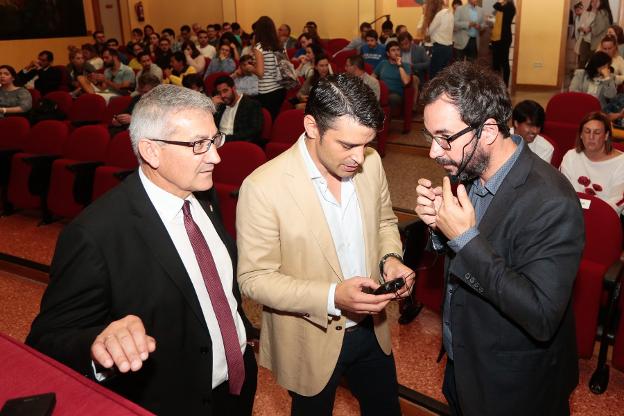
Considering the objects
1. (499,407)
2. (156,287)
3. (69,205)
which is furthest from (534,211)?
(69,205)

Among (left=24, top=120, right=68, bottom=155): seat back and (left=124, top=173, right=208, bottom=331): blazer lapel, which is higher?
(left=124, top=173, right=208, bottom=331): blazer lapel

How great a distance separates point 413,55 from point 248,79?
9.35 ft

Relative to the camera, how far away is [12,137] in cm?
585

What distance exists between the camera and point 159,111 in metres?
1.53

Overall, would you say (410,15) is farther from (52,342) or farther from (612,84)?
(52,342)

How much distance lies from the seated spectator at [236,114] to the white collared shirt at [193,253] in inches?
140

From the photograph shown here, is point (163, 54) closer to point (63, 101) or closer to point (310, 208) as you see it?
point (63, 101)

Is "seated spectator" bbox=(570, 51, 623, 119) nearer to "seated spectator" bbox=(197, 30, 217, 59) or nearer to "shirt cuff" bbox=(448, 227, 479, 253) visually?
"shirt cuff" bbox=(448, 227, 479, 253)

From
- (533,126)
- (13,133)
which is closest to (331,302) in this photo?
(533,126)

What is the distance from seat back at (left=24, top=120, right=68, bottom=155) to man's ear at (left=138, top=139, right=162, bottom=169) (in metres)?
4.39

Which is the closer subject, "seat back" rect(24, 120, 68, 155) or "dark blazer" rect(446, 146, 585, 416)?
"dark blazer" rect(446, 146, 585, 416)

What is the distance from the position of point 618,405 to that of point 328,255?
1.84 m

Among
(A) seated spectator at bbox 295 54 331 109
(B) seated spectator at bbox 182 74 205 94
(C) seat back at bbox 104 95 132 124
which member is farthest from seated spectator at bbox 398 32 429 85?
(C) seat back at bbox 104 95 132 124

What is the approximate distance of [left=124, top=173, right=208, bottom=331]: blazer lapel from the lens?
147 cm
